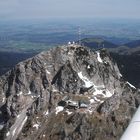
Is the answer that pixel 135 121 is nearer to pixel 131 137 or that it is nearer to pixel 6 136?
pixel 131 137

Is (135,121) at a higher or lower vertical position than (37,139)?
higher

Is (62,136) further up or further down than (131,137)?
further down

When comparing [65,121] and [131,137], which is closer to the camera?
[131,137]

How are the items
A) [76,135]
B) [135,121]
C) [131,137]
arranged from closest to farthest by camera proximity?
[131,137], [135,121], [76,135]

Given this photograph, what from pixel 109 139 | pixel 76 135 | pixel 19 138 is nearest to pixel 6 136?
pixel 19 138

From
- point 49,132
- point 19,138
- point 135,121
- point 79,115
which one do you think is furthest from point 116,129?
point 135,121

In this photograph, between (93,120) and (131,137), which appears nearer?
(131,137)

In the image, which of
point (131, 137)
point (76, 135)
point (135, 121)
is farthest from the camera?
point (76, 135)

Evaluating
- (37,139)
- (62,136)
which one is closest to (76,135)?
(62,136)

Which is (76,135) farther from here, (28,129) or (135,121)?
(135,121)
